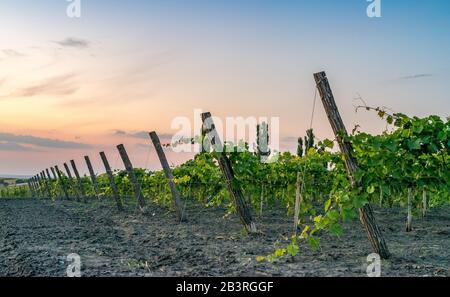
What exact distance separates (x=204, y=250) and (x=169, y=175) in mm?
4666

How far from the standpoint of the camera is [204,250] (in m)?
7.50

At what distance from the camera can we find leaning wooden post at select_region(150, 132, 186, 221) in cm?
1202

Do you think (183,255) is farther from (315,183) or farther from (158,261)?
(315,183)

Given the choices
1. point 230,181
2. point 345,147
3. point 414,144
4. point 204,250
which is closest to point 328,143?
point 345,147

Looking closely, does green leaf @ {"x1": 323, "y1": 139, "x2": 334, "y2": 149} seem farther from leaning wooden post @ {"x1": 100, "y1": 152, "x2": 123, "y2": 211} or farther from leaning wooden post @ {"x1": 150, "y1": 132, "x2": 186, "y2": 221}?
leaning wooden post @ {"x1": 100, "y1": 152, "x2": 123, "y2": 211}

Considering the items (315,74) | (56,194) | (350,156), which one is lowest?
(56,194)

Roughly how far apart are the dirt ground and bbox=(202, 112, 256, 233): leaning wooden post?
0.29 metres

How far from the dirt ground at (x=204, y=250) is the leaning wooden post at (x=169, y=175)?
1.33 ft

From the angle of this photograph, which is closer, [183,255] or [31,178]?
[183,255]

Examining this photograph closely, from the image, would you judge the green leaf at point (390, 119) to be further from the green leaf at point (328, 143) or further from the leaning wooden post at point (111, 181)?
the leaning wooden post at point (111, 181)

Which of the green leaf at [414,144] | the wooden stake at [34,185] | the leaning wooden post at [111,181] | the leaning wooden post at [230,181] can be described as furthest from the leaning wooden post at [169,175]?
the wooden stake at [34,185]
